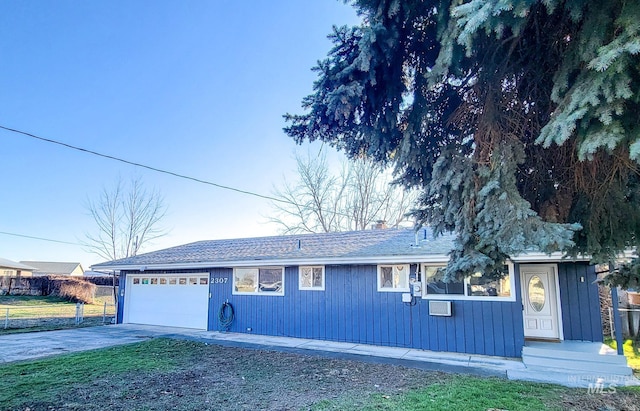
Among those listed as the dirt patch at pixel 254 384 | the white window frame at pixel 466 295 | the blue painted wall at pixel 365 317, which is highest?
the white window frame at pixel 466 295

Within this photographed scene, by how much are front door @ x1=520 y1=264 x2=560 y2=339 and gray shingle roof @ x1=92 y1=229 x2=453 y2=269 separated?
2.37m

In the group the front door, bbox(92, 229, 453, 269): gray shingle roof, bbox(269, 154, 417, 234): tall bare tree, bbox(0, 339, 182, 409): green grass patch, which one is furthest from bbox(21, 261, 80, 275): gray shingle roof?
the front door

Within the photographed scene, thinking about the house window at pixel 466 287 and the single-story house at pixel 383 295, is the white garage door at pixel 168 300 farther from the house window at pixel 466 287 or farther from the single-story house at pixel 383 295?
the house window at pixel 466 287

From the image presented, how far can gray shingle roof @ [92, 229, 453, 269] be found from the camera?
959cm

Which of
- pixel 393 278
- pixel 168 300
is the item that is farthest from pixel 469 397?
pixel 168 300

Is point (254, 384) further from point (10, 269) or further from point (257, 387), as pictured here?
point (10, 269)

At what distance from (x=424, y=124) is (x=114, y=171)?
24741 millimetres

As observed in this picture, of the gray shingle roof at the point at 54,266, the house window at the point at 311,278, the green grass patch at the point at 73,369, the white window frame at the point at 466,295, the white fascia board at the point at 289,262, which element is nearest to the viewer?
the green grass patch at the point at 73,369

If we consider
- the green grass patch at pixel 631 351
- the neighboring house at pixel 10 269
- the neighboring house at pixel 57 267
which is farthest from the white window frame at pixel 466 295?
the neighboring house at pixel 57 267

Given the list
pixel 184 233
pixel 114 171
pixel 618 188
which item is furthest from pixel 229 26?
pixel 184 233

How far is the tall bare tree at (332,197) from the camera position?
70.7ft

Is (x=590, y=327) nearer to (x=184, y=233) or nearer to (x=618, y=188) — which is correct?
(x=618, y=188)

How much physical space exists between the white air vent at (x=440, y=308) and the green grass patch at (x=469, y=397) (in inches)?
105

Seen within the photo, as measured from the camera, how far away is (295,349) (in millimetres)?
8938
